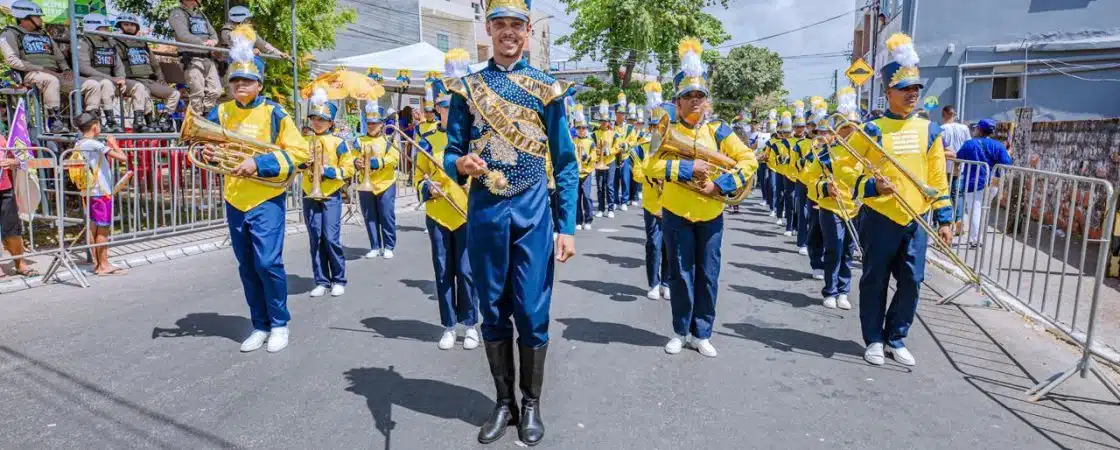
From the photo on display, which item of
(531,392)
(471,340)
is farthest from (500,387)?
(471,340)

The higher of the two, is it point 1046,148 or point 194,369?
point 1046,148

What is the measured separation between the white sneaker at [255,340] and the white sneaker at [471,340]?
1.53 meters

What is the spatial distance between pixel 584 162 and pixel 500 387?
9.31 metres

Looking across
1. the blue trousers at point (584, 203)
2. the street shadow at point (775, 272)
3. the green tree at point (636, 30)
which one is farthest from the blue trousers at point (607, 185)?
the green tree at point (636, 30)

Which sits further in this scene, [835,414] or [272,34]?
[272,34]

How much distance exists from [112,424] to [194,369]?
94 cm

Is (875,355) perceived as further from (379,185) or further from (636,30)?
(636,30)

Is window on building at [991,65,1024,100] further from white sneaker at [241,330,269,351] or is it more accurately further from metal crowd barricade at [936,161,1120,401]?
white sneaker at [241,330,269,351]

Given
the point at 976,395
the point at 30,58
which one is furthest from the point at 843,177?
the point at 30,58

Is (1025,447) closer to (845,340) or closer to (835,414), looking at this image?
(835,414)

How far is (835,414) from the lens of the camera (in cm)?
421

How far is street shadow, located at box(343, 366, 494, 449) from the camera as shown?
407 cm

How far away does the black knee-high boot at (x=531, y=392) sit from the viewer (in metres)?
3.74

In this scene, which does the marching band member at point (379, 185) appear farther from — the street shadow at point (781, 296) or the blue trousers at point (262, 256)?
the street shadow at point (781, 296)
